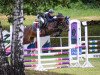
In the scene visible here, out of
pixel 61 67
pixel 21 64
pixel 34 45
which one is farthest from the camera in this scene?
pixel 34 45

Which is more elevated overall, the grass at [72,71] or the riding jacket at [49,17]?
the riding jacket at [49,17]

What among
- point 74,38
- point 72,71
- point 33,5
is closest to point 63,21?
point 74,38

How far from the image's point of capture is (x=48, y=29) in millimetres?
20500

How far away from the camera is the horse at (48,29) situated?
2031cm

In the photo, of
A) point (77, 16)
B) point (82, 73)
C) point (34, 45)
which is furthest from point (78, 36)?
point (77, 16)

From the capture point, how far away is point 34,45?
20.5 meters

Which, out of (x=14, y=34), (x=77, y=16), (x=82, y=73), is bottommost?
(x=82, y=73)

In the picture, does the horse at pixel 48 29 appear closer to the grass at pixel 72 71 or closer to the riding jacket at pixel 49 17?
the riding jacket at pixel 49 17

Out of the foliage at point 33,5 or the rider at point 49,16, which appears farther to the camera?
the rider at point 49,16

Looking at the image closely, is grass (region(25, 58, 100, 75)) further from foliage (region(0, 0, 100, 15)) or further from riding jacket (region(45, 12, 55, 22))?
riding jacket (region(45, 12, 55, 22))

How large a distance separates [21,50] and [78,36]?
6.89 m

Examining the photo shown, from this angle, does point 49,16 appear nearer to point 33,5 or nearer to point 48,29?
point 48,29

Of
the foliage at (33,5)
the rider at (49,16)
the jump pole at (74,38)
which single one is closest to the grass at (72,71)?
the jump pole at (74,38)

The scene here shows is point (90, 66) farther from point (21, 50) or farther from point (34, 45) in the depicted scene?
point (21, 50)
